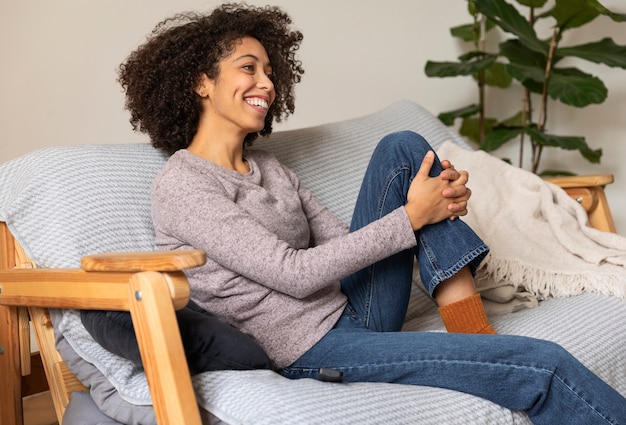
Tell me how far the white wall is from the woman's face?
30.4 inches

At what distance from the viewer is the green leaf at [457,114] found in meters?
2.98

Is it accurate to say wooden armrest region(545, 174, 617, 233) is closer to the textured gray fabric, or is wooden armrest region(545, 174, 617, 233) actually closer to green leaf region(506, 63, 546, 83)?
the textured gray fabric

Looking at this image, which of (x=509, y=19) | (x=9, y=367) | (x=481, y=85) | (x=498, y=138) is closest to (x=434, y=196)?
(x=9, y=367)

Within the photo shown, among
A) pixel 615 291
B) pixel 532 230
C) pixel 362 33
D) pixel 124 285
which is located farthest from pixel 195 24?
pixel 362 33

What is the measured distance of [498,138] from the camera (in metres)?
2.80

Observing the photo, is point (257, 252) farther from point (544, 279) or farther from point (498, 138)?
point (498, 138)

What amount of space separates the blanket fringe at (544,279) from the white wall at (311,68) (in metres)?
1.11

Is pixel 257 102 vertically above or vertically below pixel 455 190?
above

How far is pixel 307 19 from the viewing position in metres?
2.73

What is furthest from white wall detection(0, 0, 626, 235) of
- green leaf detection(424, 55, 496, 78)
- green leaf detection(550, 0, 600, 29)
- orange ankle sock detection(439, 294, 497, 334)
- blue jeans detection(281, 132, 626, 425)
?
orange ankle sock detection(439, 294, 497, 334)

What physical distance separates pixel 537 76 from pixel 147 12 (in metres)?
1.29

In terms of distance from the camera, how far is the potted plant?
2578 mm

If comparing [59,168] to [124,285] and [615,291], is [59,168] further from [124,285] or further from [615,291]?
[615,291]

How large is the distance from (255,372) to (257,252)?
0.20 meters
